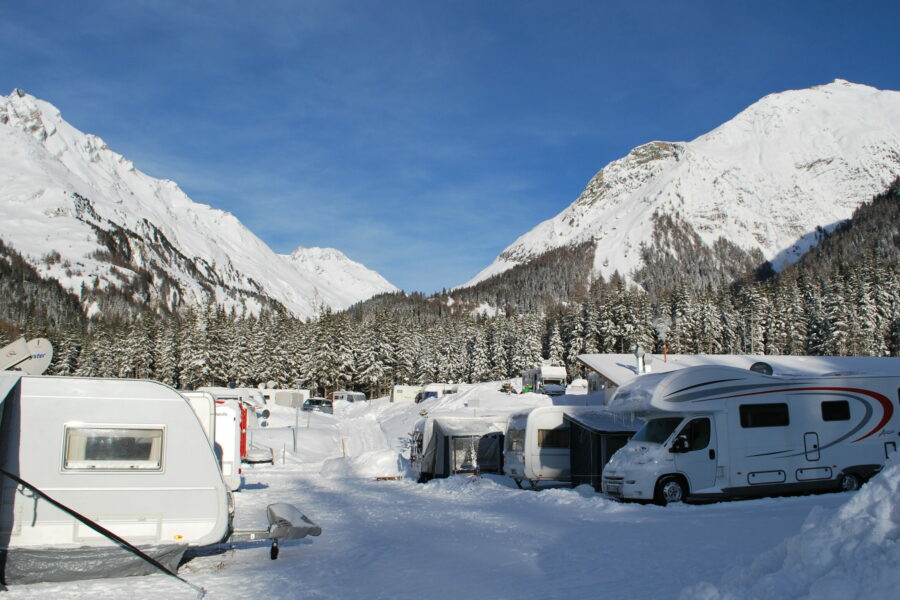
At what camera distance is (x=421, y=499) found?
17.0m

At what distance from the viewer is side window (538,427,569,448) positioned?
61.0ft

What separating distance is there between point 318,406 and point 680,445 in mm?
43624

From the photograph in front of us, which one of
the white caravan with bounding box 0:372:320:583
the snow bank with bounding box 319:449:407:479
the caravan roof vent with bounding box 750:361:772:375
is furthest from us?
the snow bank with bounding box 319:449:407:479

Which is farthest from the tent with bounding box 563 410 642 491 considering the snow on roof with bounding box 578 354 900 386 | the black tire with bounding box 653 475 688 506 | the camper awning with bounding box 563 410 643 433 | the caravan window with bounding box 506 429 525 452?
the snow on roof with bounding box 578 354 900 386

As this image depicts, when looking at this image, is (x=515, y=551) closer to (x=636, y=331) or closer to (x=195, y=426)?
(x=195, y=426)

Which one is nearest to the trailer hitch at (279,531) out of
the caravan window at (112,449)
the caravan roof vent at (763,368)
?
the caravan window at (112,449)

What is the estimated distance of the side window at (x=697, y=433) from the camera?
14031 mm

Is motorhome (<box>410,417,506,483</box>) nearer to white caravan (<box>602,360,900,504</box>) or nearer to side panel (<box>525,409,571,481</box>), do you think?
side panel (<box>525,409,571,481</box>)

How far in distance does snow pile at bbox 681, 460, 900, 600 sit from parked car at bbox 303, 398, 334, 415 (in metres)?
49.6

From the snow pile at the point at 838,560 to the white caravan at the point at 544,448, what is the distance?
1276 centimetres

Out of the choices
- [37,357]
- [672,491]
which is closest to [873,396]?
[672,491]

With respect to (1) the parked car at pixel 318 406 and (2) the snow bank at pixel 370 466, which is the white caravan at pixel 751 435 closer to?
(2) the snow bank at pixel 370 466

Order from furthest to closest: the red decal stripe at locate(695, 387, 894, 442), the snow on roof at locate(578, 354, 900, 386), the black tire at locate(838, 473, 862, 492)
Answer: the snow on roof at locate(578, 354, 900, 386), the red decal stripe at locate(695, 387, 894, 442), the black tire at locate(838, 473, 862, 492)

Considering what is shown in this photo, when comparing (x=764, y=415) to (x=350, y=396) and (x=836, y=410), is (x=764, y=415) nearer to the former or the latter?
(x=836, y=410)
